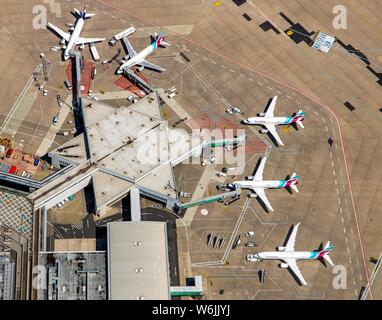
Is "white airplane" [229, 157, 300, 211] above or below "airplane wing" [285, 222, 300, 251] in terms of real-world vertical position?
above

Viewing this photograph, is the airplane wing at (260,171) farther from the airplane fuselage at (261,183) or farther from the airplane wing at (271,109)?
the airplane wing at (271,109)

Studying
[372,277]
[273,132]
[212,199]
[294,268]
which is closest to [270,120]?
[273,132]

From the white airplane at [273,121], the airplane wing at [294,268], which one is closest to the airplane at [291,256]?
the airplane wing at [294,268]

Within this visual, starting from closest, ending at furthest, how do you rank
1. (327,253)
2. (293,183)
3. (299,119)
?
(327,253)
(293,183)
(299,119)

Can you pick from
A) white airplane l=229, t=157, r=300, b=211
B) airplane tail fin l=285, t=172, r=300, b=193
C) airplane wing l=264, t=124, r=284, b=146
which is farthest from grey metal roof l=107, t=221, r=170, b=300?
airplane wing l=264, t=124, r=284, b=146

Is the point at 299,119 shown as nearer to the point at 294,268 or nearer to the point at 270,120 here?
the point at 270,120

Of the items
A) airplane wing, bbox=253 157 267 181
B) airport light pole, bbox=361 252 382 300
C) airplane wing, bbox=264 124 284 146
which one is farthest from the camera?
airplane wing, bbox=264 124 284 146

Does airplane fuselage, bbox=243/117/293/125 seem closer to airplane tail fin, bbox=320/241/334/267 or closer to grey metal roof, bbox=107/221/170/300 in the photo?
airplane tail fin, bbox=320/241/334/267

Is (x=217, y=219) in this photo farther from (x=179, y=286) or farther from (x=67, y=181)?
(x=67, y=181)


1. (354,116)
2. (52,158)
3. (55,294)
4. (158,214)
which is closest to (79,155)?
(52,158)

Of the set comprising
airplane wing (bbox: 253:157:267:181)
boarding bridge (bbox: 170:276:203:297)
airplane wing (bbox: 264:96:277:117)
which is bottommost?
boarding bridge (bbox: 170:276:203:297)

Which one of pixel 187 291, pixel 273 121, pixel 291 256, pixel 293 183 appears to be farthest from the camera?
pixel 273 121
